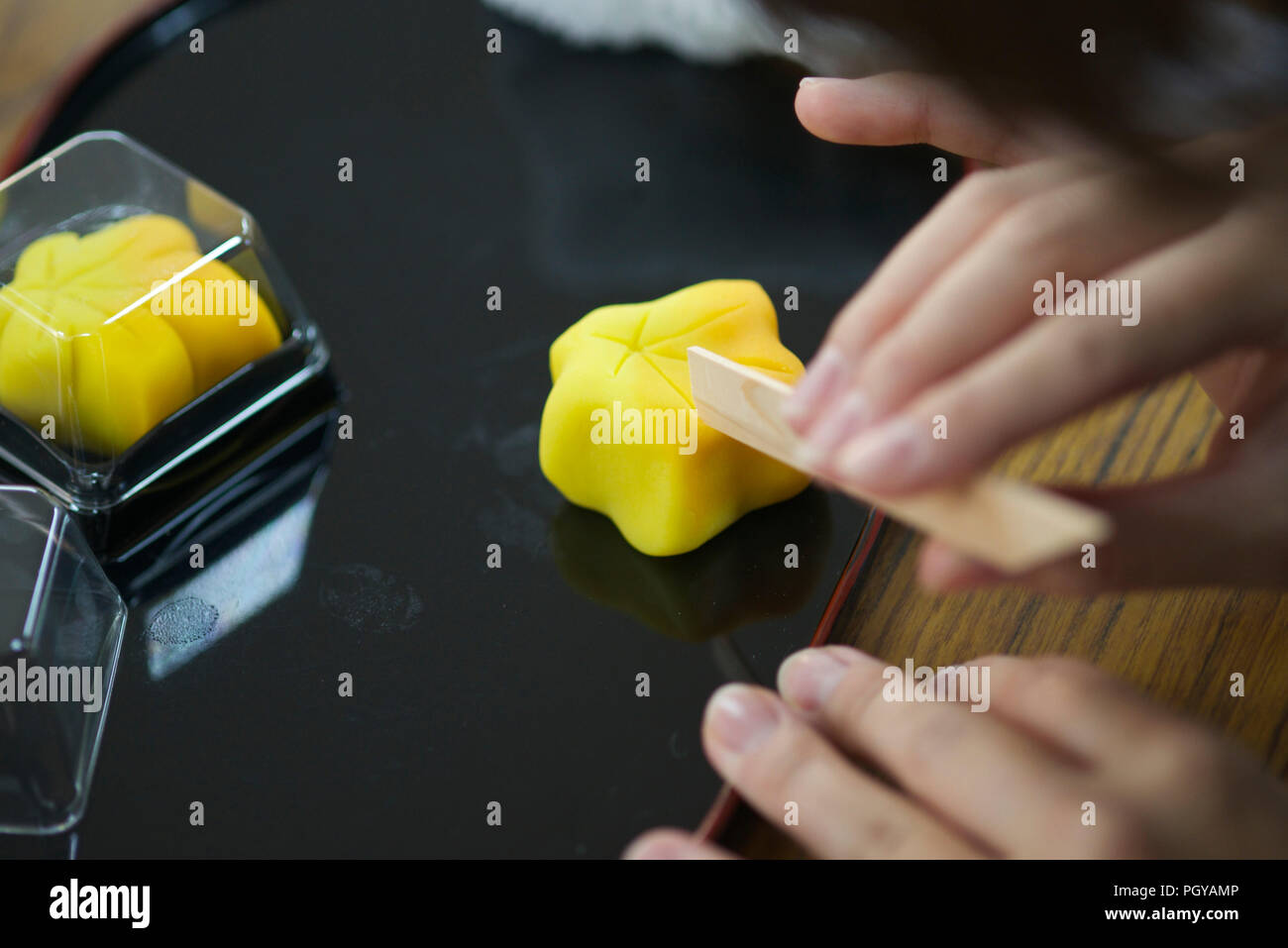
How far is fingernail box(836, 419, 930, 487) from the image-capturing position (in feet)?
1.42

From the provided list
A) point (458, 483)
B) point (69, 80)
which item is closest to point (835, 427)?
point (458, 483)

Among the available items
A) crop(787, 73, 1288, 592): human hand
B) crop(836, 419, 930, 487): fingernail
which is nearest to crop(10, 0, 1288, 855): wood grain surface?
crop(787, 73, 1288, 592): human hand

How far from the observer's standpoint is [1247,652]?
2.07 feet

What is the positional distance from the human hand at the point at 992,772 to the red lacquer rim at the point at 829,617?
0.01 m

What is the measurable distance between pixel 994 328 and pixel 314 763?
0.40 m

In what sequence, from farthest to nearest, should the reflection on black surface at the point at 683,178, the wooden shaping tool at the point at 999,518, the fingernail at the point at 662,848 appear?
the reflection on black surface at the point at 683,178
the fingernail at the point at 662,848
the wooden shaping tool at the point at 999,518

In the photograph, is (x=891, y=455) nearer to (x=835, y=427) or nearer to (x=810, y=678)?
(x=835, y=427)

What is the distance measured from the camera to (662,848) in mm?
546

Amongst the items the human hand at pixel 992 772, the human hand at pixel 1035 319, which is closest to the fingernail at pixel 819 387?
the human hand at pixel 1035 319

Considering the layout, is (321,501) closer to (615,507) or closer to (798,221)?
(615,507)

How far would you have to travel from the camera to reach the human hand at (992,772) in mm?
487

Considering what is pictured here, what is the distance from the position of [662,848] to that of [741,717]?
2.9 inches

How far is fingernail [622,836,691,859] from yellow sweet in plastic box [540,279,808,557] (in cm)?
18

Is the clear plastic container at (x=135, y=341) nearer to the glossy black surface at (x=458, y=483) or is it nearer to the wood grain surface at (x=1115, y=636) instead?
the glossy black surface at (x=458, y=483)
